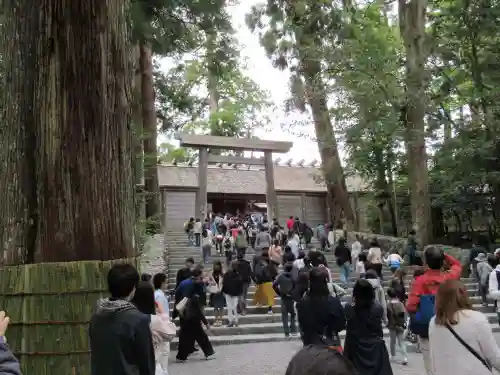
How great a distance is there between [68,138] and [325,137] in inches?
698

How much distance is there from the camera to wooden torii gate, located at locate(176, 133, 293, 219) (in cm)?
2021

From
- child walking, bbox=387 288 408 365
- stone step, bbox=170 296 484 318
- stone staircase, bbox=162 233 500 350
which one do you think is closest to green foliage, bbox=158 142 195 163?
stone staircase, bbox=162 233 500 350

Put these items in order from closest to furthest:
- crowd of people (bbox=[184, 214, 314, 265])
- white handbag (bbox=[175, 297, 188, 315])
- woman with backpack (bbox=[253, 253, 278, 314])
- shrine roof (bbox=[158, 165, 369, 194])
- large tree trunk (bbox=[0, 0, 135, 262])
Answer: large tree trunk (bbox=[0, 0, 135, 262]) < white handbag (bbox=[175, 297, 188, 315]) < woman with backpack (bbox=[253, 253, 278, 314]) < crowd of people (bbox=[184, 214, 314, 265]) < shrine roof (bbox=[158, 165, 369, 194])

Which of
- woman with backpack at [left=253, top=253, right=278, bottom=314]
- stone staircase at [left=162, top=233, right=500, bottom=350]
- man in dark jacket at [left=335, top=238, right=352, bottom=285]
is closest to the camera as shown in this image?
stone staircase at [left=162, top=233, right=500, bottom=350]

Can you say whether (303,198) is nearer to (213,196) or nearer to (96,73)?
(213,196)

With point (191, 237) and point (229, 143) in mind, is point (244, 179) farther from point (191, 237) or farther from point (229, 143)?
point (191, 237)

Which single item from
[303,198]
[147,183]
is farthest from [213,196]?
[147,183]

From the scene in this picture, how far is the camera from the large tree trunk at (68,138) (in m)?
2.76

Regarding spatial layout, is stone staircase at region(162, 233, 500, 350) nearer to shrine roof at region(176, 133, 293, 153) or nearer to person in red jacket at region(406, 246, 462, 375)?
person in red jacket at region(406, 246, 462, 375)

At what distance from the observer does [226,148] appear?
69.2 feet

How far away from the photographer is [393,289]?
22.7ft

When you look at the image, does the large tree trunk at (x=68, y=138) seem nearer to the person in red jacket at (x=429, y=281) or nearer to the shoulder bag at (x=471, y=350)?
the shoulder bag at (x=471, y=350)

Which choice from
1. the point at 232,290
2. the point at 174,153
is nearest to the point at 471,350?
the point at 232,290

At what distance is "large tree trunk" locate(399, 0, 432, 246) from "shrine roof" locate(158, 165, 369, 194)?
9.04 meters
